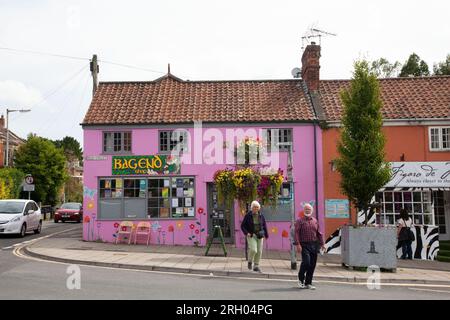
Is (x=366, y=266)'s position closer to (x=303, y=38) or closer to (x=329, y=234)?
(x=329, y=234)

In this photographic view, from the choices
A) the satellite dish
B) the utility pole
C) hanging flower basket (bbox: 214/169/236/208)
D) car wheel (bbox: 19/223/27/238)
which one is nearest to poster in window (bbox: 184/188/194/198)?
hanging flower basket (bbox: 214/169/236/208)

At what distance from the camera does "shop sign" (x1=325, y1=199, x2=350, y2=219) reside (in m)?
18.7

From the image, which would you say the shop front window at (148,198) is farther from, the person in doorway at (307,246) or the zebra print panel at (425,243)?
the person in doorway at (307,246)

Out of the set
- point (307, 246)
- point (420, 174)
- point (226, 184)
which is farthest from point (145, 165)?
point (420, 174)

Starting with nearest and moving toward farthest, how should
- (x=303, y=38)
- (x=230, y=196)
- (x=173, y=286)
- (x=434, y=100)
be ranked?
1. (x=173, y=286)
2. (x=230, y=196)
3. (x=434, y=100)
4. (x=303, y=38)

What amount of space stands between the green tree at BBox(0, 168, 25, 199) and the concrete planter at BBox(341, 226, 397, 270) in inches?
1028

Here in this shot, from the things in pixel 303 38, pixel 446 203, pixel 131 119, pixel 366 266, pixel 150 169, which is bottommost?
pixel 366 266

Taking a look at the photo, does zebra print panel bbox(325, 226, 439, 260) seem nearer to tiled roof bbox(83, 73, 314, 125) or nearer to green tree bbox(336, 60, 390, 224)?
green tree bbox(336, 60, 390, 224)

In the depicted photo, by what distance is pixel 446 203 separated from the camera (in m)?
19.1

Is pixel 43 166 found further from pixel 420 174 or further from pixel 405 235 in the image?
pixel 405 235

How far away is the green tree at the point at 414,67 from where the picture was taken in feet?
128
